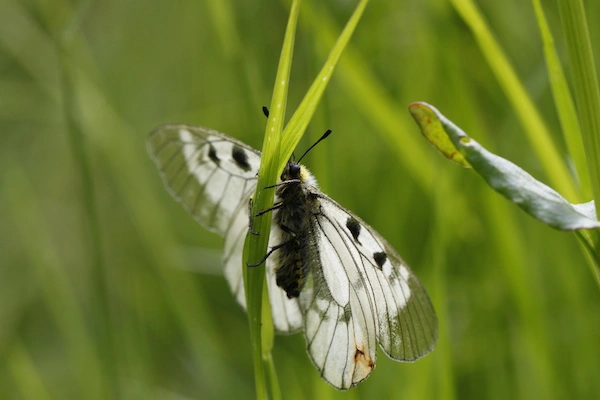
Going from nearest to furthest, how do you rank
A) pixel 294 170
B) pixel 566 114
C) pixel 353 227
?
pixel 566 114
pixel 353 227
pixel 294 170

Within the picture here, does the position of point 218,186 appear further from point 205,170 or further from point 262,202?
point 262,202

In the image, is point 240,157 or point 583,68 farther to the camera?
point 240,157

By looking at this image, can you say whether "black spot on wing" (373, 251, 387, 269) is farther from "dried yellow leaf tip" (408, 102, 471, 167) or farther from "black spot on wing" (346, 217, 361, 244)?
"dried yellow leaf tip" (408, 102, 471, 167)

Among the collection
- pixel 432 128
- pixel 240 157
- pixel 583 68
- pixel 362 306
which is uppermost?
pixel 583 68

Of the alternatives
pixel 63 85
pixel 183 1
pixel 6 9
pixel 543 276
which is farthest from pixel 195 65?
pixel 543 276

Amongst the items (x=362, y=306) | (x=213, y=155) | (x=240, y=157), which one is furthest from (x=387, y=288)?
(x=213, y=155)

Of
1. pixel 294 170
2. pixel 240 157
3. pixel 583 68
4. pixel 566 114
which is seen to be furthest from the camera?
pixel 240 157

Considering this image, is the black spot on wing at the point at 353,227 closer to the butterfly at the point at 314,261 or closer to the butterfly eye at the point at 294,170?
the butterfly at the point at 314,261

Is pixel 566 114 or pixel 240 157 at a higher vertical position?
pixel 566 114
